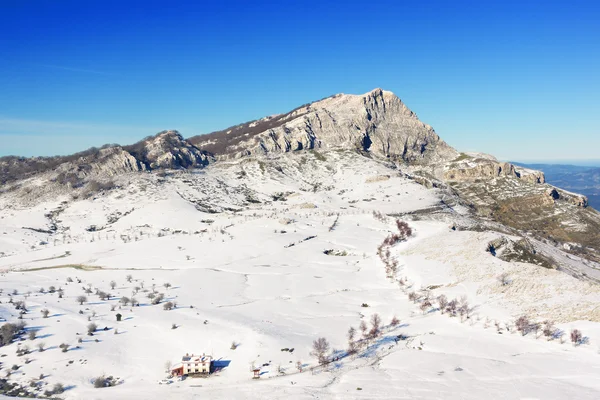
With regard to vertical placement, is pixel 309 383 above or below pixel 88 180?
below

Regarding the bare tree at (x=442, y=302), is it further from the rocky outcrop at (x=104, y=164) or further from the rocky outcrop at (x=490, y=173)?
the rocky outcrop at (x=104, y=164)

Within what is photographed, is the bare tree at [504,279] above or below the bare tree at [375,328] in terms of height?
above

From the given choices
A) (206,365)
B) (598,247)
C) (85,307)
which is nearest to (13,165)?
(85,307)

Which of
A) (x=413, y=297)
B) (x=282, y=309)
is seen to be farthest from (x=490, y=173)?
(x=282, y=309)

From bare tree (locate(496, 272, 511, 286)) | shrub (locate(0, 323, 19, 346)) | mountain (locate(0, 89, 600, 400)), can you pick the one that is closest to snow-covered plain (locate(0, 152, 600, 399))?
mountain (locate(0, 89, 600, 400))

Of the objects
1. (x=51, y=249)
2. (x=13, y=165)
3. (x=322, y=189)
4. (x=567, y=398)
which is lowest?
(x=567, y=398)

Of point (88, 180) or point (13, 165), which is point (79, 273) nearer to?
point (88, 180)

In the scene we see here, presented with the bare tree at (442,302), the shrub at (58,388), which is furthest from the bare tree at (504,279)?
the shrub at (58,388)

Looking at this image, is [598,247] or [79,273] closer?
[79,273]
